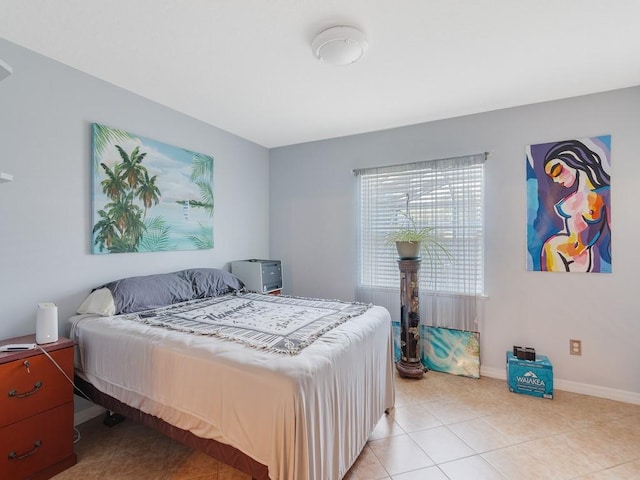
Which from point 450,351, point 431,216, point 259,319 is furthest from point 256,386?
point 431,216

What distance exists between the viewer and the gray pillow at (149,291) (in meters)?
2.19

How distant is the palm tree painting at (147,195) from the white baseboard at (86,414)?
1.14 meters

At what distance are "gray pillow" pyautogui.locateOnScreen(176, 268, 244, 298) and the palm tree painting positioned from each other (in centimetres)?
31

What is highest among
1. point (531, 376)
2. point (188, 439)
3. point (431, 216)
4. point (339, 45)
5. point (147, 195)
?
point (339, 45)

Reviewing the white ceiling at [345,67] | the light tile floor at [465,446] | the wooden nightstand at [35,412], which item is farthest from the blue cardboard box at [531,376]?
the wooden nightstand at [35,412]

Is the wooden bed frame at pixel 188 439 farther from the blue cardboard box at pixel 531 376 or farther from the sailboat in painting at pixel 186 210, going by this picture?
the blue cardboard box at pixel 531 376

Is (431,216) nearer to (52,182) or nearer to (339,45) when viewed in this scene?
(339,45)

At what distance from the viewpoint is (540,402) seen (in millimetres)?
2463

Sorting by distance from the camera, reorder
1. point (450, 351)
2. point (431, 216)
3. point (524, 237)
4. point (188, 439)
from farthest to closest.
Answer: point (431, 216)
point (450, 351)
point (524, 237)
point (188, 439)

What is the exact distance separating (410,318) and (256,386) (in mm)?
1995


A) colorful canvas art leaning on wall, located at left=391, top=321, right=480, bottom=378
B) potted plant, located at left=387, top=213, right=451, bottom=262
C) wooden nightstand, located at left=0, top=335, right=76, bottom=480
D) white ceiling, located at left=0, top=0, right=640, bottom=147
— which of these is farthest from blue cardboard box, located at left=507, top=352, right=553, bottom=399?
wooden nightstand, located at left=0, top=335, right=76, bottom=480

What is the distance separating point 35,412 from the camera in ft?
5.32

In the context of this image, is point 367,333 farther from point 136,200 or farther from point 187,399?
point 136,200

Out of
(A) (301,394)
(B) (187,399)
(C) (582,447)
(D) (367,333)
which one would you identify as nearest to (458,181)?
(D) (367,333)
